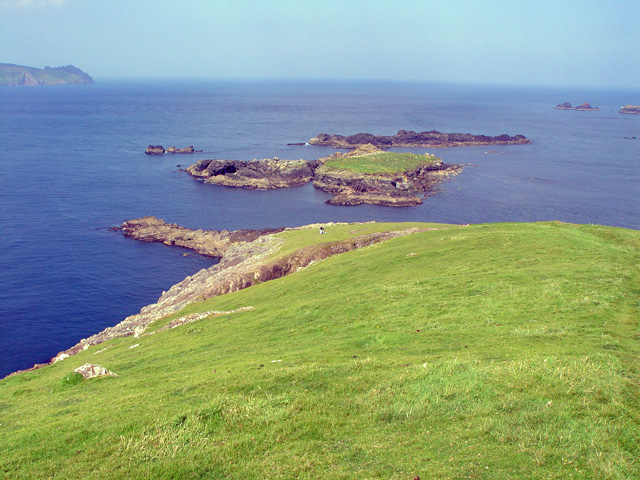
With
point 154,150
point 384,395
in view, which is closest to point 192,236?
point 384,395

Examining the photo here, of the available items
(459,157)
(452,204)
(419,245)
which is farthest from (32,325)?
(459,157)

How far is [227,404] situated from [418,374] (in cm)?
661

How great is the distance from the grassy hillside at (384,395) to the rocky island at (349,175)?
10271 cm

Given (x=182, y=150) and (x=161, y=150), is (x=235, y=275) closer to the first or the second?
(x=182, y=150)

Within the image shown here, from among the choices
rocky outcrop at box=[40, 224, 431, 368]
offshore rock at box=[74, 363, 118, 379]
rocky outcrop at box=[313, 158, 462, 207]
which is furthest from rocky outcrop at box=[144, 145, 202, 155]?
offshore rock at box=[74, 363, 118, 379]

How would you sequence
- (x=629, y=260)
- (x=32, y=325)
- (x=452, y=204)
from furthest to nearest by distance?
(x=452, y=204), (x=32, y=325), (x=629, y=260)

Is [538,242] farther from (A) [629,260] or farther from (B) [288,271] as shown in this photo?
(B) [288,271]

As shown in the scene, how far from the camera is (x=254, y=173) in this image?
145875 mm

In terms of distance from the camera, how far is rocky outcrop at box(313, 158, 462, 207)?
127562 millimetres

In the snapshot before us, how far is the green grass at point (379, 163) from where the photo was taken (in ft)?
484

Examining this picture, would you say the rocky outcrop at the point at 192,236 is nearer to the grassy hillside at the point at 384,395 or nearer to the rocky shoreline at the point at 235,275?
the rocky shoreline at the point at 235,275

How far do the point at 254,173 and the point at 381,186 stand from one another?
42659 millimetres

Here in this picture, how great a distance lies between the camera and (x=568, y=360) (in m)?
15.2

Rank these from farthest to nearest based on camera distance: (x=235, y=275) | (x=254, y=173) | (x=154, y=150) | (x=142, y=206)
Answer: (x=154, y=150) → (x=254, y=173) → (x=142, y=206) → (x=235, y=275)
